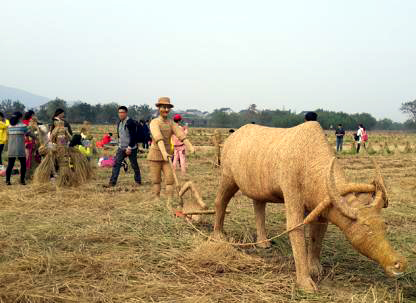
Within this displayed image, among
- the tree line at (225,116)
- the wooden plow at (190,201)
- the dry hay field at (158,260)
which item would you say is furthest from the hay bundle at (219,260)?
the tree line at (225,116)

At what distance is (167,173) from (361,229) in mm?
4474

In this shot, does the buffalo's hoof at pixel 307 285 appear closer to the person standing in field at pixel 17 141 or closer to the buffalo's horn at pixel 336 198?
the buffalo's horn at pixel 336 198

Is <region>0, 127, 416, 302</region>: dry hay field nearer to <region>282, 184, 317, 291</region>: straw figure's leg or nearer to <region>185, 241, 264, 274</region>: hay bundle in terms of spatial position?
<region>185, 241, 264, 274</region>: hay bundle

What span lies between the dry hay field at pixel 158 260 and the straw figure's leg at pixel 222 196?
298mm

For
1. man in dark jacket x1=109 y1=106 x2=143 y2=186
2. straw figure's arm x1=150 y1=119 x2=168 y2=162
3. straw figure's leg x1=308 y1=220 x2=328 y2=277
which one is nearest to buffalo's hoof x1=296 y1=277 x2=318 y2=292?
straw figure's leg x1=308 y1=220 x2=328 y2=277

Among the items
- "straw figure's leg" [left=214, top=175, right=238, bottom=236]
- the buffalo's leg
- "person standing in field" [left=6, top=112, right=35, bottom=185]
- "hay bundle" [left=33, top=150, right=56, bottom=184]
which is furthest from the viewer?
"person standing in field" [left=6, top=112, right=35, bottom=185]

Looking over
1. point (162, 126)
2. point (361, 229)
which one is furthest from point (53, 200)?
point (361, 229)

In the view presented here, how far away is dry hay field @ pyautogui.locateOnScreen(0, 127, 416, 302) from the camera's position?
12.0 feet

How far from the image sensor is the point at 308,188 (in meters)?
3.79

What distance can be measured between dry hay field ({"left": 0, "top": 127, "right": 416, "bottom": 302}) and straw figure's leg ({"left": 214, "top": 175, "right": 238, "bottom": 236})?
0.30 metres

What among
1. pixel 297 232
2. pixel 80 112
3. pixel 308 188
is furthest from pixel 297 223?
pixel 80 112

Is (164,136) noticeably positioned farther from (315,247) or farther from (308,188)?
(308,188)

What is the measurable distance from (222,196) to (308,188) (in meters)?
1.79

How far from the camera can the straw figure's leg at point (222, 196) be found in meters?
5.26
